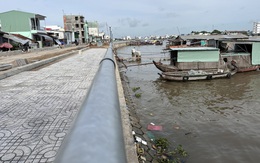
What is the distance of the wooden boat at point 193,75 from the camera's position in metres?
21.7

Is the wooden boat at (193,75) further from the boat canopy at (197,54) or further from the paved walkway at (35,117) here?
the paved walkway at (35,117)

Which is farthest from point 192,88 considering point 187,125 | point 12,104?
point 12,104

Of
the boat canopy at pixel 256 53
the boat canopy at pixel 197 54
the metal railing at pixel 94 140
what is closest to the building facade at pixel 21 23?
the boat canopy at pixel 197 54

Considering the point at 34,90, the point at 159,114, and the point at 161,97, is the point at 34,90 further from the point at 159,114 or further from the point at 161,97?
the point at 161,97

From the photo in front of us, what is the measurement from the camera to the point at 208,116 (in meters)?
12.3

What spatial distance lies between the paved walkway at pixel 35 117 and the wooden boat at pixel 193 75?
526 inches

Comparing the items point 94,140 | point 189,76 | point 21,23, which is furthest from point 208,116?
point 21,23

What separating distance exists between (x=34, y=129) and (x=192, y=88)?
54.5 ft

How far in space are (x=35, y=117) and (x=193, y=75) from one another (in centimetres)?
1837

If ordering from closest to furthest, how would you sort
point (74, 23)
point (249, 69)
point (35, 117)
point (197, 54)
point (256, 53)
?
point (35, 117) → point (197, 54) → point (249, 69) → point (256, 53) → point (74, 23)

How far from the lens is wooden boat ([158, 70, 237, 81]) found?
21.7m

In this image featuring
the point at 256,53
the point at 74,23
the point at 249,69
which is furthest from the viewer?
the point at 74,23

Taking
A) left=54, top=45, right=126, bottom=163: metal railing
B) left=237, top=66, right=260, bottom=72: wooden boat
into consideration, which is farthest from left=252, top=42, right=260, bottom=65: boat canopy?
left=54, top=45, right=126, bottom=163: metal railing

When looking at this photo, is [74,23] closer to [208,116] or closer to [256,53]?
[256,53]
